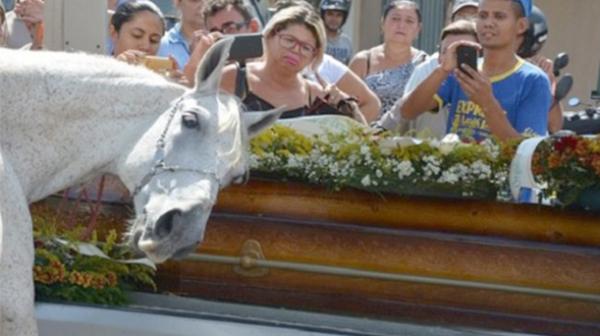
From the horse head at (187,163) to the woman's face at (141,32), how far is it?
2245 mm

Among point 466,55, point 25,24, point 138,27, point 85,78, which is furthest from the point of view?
point 25,24

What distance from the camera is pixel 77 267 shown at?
13.1ft

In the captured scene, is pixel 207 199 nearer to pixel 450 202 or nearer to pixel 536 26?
pixel 450 202

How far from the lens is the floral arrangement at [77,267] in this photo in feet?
13.0

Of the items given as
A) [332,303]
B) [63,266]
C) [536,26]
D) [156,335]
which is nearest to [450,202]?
[332,303]

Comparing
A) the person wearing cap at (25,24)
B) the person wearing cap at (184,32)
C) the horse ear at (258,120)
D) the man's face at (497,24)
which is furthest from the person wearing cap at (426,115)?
the person wearing cap at (25,24)

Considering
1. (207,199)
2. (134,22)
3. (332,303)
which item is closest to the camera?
(207,199)

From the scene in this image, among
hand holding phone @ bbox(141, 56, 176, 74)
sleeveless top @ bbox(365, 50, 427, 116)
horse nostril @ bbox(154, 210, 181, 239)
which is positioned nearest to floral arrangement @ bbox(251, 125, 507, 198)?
hand holding phone @ bbox(141, 56, 176, 74)

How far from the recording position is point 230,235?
4.08 meters

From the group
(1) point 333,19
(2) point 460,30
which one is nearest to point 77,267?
(2) point 460,30

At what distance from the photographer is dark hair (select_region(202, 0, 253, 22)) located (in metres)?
5.38

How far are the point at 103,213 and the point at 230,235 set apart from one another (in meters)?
0.46

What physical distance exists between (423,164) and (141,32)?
1915 millimetres

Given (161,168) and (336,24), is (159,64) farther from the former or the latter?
(336,24)
